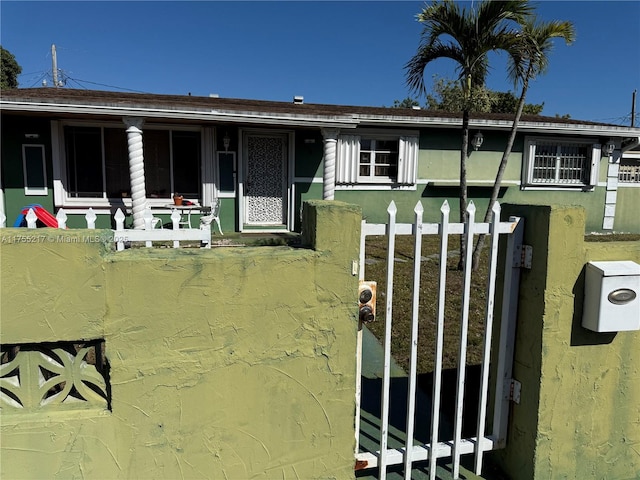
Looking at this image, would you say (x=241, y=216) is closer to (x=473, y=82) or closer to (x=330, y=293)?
(x=473, y=82)

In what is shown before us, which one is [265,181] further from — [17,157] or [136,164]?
[17,157]

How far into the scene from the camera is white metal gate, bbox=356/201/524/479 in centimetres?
235

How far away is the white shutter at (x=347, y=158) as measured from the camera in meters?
11.6

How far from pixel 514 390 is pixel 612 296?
763 millimetres

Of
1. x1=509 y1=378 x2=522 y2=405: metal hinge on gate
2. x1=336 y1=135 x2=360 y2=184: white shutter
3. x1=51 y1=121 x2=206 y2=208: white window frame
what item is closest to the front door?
x1=51 y1=121 x2=206 y2=208: white window frame

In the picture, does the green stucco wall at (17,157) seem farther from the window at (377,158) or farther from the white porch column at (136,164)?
the window at (377,158)

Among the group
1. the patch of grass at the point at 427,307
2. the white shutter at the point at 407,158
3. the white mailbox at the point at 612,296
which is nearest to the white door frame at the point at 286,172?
the patch of grass at the point at 427,307

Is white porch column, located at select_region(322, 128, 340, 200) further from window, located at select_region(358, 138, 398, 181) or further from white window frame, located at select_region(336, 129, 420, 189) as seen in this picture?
window, located at select_region(358, 138, 398, 181)

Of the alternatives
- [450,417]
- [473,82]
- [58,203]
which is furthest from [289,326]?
[58,203]

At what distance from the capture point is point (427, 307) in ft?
19.3

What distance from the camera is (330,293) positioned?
2189 mm

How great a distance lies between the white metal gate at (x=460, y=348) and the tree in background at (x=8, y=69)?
35.4 metres

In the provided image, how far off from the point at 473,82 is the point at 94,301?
757 cm

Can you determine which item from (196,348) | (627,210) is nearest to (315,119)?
(196,348)
